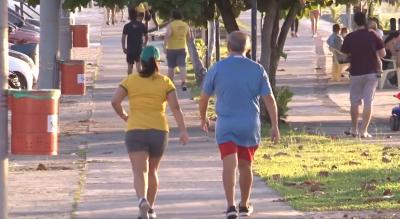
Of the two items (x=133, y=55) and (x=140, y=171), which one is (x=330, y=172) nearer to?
(x=140, y=171)

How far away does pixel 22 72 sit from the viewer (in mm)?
23641

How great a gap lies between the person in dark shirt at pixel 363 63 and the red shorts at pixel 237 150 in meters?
6.83

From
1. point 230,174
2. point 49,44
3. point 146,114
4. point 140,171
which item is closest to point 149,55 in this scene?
point 146,114

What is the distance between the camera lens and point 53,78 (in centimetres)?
1812

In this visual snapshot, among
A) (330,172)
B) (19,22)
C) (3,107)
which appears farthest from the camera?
(19,22)

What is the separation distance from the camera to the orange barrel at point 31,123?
9555mm

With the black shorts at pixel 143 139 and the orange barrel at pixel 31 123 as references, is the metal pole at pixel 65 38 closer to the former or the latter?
the black shorts at pixel 143 139

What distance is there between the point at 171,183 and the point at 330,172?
1935 mm

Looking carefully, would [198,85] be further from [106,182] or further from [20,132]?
[20,132]

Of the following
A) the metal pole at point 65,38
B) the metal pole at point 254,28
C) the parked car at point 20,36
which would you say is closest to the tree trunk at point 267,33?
the metal pole at point 254,28

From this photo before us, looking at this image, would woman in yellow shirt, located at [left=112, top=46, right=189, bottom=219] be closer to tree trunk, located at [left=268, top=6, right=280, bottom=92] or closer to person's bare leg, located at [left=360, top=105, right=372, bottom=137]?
person's bare leg, located at [left=360, top=105, right=372, bottom=137]

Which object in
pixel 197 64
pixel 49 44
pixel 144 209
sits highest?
pixel 49 44

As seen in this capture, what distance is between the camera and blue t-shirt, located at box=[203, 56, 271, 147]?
34.3ft

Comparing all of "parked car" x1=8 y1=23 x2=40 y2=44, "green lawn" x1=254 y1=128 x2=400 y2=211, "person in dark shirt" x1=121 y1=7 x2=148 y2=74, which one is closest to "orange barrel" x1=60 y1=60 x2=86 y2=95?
"green lawn" x1=254 y1=128 x2=400 y2=211
